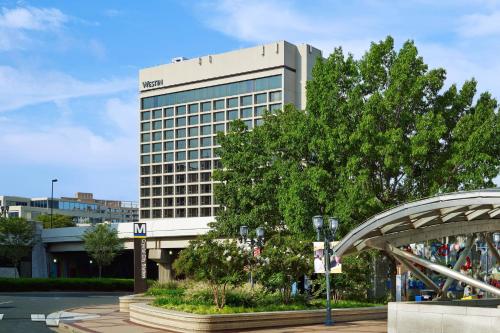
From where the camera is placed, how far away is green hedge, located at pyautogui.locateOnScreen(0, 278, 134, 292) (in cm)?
6225

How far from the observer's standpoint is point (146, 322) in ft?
89.2

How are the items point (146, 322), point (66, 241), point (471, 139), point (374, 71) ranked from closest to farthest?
1. point (146, 322)
2. point (471, 139)
3. point (374, 71)
4. point (66, 241)

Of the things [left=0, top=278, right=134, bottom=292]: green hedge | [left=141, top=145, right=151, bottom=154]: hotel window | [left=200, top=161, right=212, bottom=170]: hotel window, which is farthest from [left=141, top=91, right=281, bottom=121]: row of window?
[left=0, top=278, right=134, bottom=292]: green hedge

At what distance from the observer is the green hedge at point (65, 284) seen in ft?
204

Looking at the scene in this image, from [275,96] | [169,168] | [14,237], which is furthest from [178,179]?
[14,237]

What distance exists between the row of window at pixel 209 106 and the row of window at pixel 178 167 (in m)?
9.78

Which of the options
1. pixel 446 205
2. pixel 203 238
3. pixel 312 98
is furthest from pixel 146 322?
pixel 312 98

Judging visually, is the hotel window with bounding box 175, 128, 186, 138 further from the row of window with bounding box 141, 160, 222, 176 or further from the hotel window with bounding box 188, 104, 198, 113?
the row of window with bounding box 141, 160, 222, 176

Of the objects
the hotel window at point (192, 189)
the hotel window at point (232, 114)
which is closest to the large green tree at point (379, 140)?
the hotel window at point (232, 114)

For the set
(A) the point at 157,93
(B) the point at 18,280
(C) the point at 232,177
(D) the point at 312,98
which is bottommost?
(B) the point at 18,280

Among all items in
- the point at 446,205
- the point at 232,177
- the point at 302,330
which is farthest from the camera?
the point at 232,177

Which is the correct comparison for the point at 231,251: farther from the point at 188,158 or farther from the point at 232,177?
the point at 188,158

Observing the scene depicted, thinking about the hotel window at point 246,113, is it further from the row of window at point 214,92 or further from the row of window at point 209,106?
the row of window at point 214,92

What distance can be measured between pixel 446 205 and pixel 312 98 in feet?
66.0
